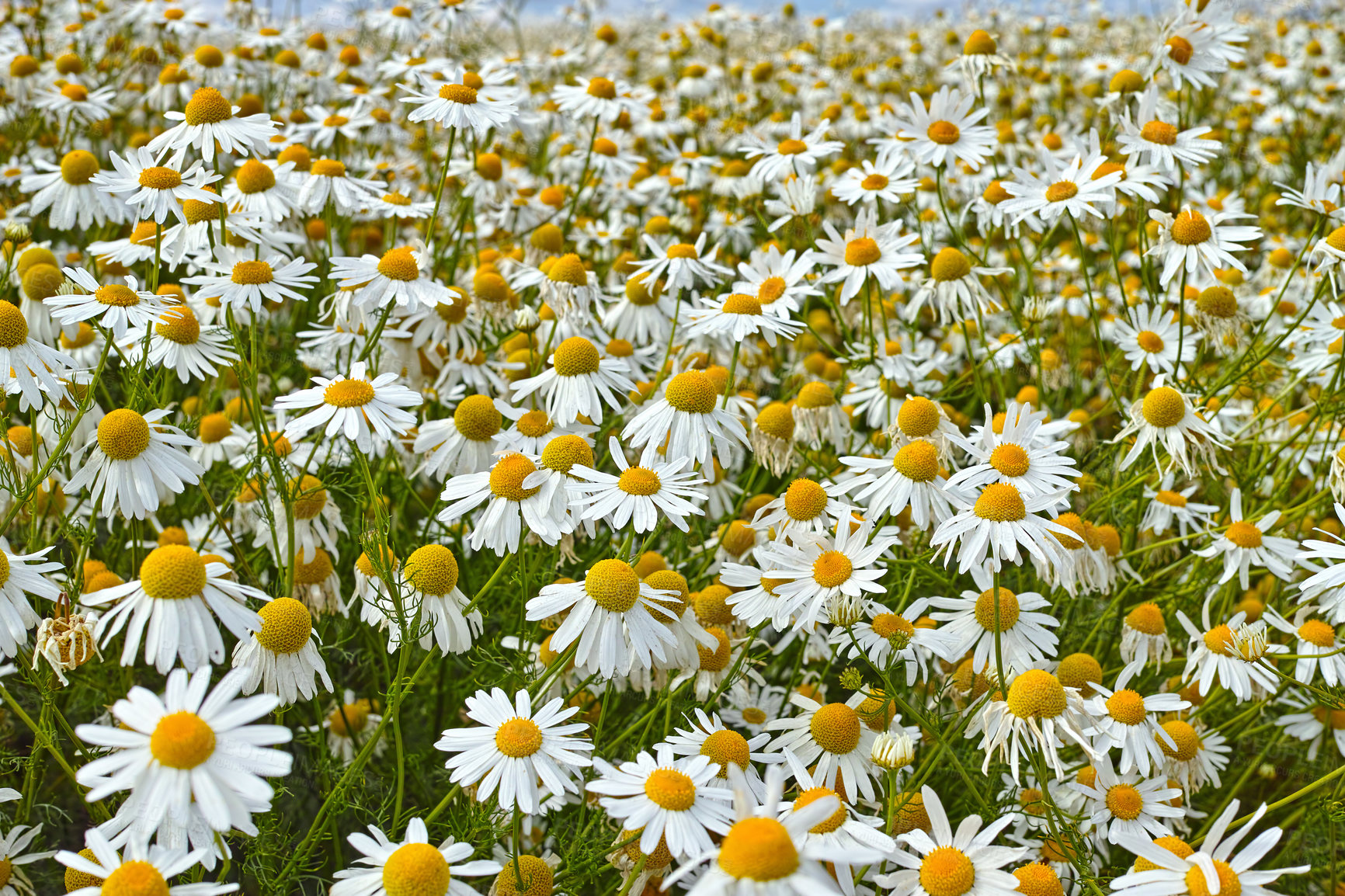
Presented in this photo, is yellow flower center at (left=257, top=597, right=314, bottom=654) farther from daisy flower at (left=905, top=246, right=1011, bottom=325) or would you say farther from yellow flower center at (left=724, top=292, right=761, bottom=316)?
daisy flower at (left=905, top=246, right=1011, bottom=325)

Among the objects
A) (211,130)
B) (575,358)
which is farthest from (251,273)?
(575,358)

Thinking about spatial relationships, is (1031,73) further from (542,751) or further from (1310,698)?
(542,751)

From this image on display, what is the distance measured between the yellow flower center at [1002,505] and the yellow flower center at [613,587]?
74 cm

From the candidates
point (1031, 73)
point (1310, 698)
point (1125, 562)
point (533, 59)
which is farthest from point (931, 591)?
point (1031, 73)

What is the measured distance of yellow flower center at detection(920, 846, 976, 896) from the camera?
5.62 feet

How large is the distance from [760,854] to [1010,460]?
1.23m

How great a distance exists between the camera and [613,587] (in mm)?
1961

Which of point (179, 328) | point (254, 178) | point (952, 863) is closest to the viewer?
point (952, 863)

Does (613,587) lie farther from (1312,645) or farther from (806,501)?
(1312,645)

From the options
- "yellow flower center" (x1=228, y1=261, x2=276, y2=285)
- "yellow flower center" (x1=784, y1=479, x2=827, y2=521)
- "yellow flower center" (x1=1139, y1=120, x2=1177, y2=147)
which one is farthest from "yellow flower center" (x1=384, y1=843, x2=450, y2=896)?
"yellow flower center" (x1=1139, y1=120, x2=1177, y2=147)

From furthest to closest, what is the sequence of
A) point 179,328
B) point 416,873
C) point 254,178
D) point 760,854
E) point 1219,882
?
point 254,178, point 179,328, point 1219,882, point 416,873, point 760,854

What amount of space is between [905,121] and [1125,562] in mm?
2220

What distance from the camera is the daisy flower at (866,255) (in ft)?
10.5

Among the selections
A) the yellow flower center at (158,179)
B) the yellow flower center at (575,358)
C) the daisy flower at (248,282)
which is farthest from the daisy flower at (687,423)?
the yellow flower center at (158,179)
